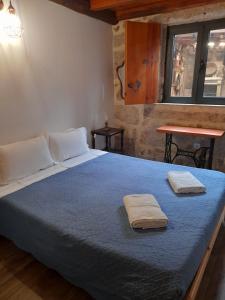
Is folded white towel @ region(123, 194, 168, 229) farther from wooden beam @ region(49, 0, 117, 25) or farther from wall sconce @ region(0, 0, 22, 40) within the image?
wooden beam @ region(49, 0, 117, 25)

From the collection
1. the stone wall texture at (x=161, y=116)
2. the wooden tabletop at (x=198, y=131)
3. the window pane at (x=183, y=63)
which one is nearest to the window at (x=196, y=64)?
the window pane at (x=183, y=63)

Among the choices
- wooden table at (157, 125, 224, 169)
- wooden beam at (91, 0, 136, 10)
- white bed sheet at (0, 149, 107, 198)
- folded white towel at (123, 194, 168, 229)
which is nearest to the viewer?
folded white towel at (123, 194, 168, 229)

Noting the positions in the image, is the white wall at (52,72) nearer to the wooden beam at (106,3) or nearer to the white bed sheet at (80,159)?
the wooden beam at (106,3)

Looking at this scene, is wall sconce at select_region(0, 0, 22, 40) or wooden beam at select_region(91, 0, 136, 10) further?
wooden beam at select_region(91, 0, 136, 10)

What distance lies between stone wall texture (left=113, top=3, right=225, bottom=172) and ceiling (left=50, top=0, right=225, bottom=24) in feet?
0.28

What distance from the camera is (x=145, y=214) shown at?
1456mm

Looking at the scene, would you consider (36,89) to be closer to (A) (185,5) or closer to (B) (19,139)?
(B) (19,139)

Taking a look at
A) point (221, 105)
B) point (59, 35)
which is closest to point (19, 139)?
point (59, 35)

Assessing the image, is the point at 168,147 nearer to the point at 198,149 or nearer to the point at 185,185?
the point at 198,149

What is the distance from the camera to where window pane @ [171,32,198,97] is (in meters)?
3.20

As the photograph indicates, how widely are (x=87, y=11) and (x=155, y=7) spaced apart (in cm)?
92

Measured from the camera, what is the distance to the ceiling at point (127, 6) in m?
2.77

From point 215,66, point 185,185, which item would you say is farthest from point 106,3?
point 185,185

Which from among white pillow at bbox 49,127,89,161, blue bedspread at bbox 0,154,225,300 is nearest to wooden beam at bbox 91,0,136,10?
white pillow at bbox 49,127,89,161
